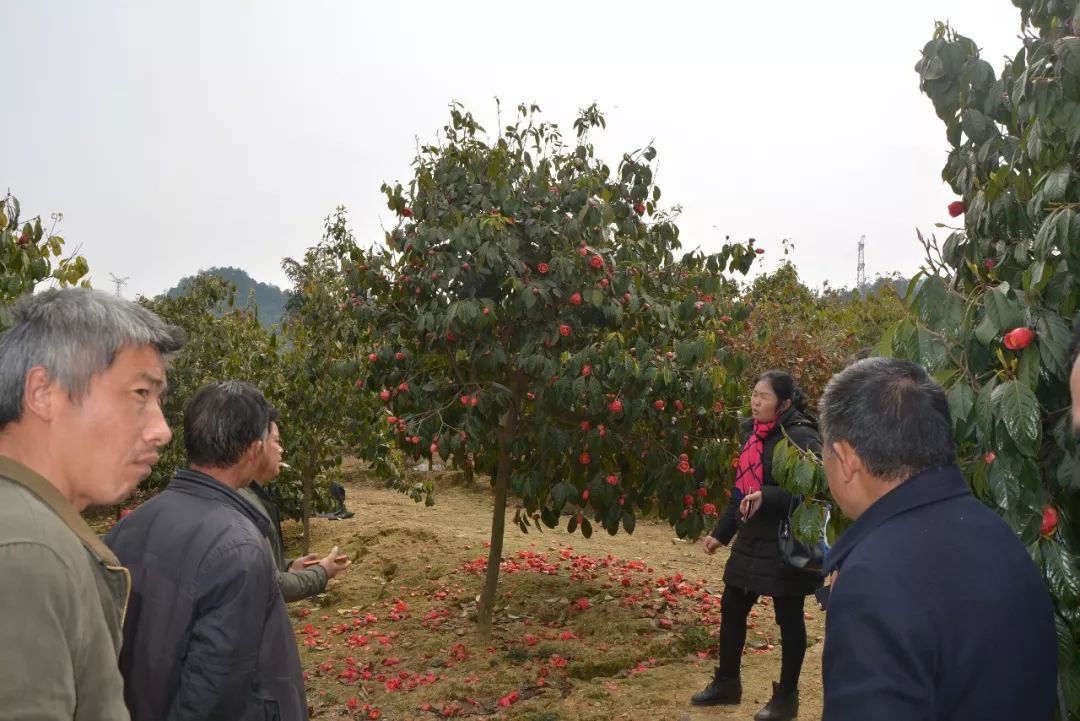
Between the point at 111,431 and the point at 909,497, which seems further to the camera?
the point at 909,497

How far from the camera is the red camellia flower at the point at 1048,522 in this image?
2.49 m

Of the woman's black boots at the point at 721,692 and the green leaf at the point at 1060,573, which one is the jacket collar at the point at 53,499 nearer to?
the green leaf at the point at 1060,573

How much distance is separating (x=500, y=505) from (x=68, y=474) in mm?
5388

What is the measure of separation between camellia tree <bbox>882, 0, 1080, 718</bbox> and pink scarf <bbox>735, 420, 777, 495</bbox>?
6.08 feet

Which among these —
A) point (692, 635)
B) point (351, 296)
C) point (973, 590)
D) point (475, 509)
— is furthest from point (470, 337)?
point (475, 509)

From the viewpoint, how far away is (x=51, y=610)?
3.85 feet

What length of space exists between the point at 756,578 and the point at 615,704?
1363 millimetres

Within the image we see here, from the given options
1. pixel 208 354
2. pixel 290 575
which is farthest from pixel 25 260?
pixel 208 354

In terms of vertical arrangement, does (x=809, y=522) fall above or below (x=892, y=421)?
below

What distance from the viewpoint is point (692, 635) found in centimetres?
671

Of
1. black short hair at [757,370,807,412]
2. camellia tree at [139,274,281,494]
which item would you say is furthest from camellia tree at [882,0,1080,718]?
camellia tree at [139,274,281,494]

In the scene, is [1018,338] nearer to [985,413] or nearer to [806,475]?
[985,413]

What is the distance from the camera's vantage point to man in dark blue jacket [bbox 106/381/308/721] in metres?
2.27

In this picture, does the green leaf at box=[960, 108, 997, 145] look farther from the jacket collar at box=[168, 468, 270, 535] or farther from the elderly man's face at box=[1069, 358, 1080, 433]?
the jacket collar at box=[168, 468, 270, 535]
